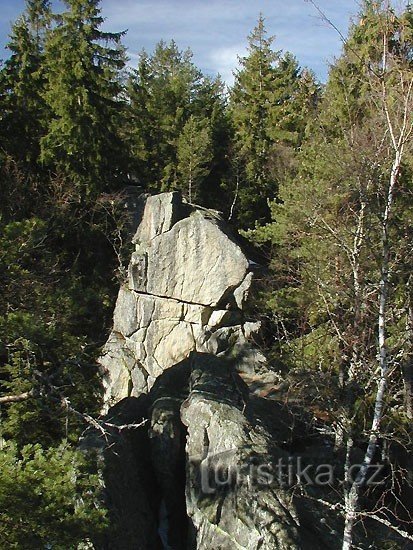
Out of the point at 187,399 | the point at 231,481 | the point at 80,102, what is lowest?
the point at 231,481

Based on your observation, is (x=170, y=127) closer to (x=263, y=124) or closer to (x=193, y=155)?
(x=193, y=155)

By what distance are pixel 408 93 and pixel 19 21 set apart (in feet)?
63.8

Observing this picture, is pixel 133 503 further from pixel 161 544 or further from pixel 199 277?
pixel 199 277

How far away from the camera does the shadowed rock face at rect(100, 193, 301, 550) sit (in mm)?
7309

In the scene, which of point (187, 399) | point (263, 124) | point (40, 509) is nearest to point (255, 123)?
point (263, 124)

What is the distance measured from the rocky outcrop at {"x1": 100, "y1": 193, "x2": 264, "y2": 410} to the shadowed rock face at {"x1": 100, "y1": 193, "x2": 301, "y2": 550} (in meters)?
0.03

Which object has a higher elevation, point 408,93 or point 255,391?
point 408,93

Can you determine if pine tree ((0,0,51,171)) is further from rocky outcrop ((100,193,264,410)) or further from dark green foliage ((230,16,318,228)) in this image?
dark green foliage ((230,16,318,228))

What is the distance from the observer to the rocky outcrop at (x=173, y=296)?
49.8ft

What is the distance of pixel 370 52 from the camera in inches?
293

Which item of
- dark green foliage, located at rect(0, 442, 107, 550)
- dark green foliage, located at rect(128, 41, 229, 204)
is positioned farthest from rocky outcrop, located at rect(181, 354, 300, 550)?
dark green foliage, located at rect(128, 41, 229, 204)

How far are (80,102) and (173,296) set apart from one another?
23.8 ft

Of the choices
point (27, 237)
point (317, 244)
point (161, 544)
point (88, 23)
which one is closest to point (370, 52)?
point (317, 244)

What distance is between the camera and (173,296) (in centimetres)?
1568
